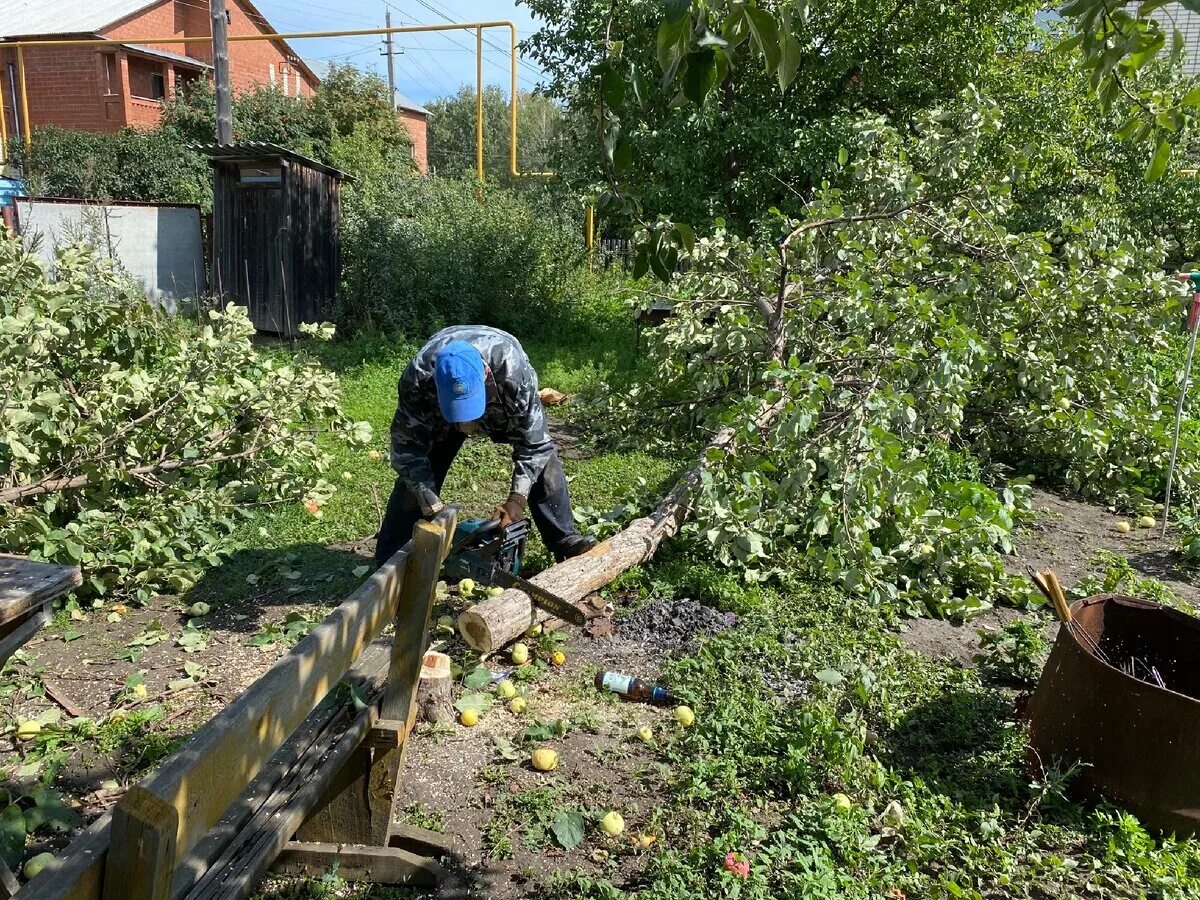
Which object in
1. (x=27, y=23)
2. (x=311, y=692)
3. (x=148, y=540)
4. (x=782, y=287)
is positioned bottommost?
(x=148, y=540)

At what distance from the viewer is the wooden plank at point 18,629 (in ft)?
6.63

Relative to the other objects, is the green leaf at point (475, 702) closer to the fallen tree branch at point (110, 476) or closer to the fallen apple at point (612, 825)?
the fallen apple at point (612, 825)

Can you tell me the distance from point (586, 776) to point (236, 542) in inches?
126

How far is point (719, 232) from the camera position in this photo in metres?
7.40

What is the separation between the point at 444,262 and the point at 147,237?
4.22 m

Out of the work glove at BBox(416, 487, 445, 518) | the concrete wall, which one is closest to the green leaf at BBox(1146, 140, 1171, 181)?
the work glove at BBox(416, 487, 445, 518)

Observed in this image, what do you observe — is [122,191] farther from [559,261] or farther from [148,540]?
[148,540]

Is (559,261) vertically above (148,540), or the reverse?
(559,261)

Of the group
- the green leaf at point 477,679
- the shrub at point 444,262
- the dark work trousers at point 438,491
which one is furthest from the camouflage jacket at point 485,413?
the shrub at point 444,262

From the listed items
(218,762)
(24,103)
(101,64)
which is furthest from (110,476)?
(101,64)

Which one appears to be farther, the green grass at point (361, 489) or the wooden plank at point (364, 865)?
the green grass at point (361, 489)

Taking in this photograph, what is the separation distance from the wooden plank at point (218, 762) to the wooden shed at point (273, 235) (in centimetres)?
1001

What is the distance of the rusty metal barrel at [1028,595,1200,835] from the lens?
3016 millimetres

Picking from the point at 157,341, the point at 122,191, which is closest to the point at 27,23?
the point at 122,191
